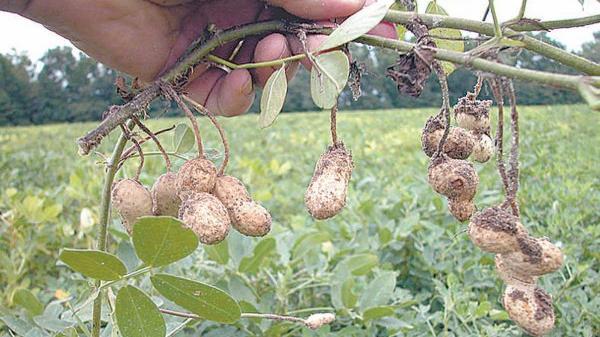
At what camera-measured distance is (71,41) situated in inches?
47.6

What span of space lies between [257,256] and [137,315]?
0.64 m

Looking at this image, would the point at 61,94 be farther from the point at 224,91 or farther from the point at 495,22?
the point at 495,22

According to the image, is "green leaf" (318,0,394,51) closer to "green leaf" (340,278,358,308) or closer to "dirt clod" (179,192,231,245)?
"dirt clod" (179,192,231,245)

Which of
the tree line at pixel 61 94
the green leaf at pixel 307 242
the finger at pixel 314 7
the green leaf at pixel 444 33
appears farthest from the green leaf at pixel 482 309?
the tree line at pixel 61 94

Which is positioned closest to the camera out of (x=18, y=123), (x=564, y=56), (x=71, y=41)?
(x=564, y=56)

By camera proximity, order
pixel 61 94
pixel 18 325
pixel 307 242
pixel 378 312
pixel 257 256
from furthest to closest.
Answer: pixel 61 94
pixel 307 242
pixel 257 256
pixel 378 312
pixel 18 325

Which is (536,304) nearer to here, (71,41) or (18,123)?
(71,41)

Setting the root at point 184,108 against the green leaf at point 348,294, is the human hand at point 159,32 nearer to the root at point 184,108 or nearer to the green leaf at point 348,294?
the root at point 184,108

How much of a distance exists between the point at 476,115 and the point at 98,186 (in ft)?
6.50

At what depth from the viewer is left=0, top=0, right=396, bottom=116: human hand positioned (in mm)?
1110


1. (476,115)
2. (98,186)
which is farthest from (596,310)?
(98,186)

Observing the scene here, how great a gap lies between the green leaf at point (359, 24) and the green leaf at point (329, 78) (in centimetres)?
2

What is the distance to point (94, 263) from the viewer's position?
2.45ft

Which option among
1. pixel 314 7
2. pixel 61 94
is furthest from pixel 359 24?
pixel 61 94
